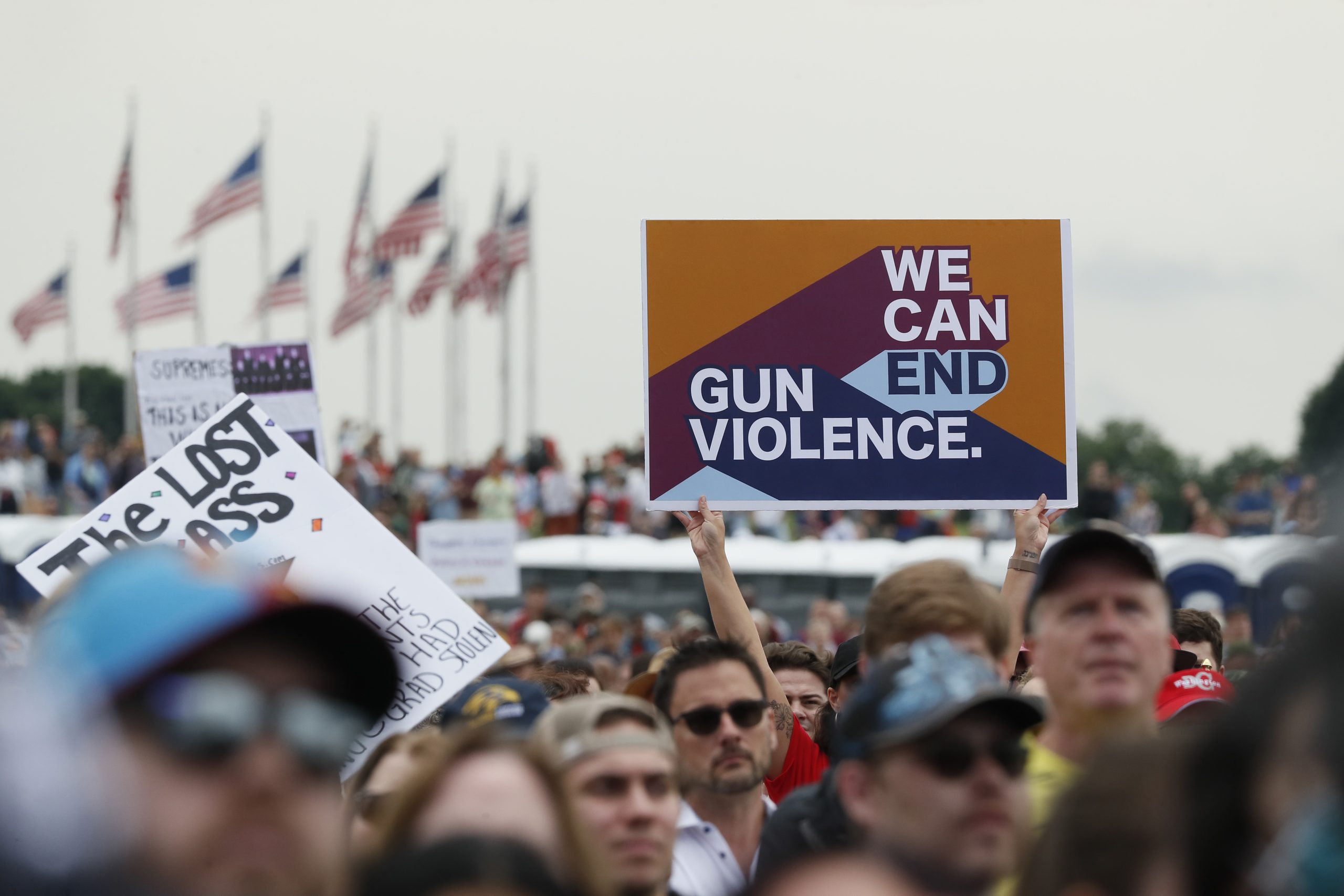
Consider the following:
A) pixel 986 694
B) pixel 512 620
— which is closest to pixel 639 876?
pixel 986 694

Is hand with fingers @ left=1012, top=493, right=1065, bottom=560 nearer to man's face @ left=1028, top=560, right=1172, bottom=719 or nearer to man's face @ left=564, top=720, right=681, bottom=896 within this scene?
man's face @ left=1028, top=560, right=1172, bottom=719

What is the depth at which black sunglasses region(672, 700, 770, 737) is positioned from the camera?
412 centimetres

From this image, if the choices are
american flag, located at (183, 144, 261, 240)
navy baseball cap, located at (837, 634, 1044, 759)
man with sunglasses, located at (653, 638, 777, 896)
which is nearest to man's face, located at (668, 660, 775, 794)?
man with sunglasses, located at (653, 638, 777, 896)

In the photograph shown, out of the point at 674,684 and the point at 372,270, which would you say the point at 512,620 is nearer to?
the point at 674,684

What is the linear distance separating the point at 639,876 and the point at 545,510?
67.2ft

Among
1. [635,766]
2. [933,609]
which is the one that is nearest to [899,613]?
[933,609]

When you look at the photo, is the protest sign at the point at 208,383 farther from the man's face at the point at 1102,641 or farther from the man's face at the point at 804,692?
the man's face at the point at 1102,641

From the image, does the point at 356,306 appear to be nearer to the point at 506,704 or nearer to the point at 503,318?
the point at 503,318

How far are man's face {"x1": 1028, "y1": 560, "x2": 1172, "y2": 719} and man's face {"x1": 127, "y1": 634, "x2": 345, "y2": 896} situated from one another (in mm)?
1729

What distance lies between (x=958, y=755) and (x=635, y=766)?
0.91m

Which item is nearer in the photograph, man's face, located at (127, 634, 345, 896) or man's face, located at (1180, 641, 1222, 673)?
man's face, located at (127, 634, 345, 896)

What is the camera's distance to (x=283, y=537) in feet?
20.2

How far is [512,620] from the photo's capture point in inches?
657

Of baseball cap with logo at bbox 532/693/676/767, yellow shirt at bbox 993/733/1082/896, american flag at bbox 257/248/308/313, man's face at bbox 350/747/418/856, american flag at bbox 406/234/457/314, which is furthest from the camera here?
american flag at bbox 406/234/457/314
